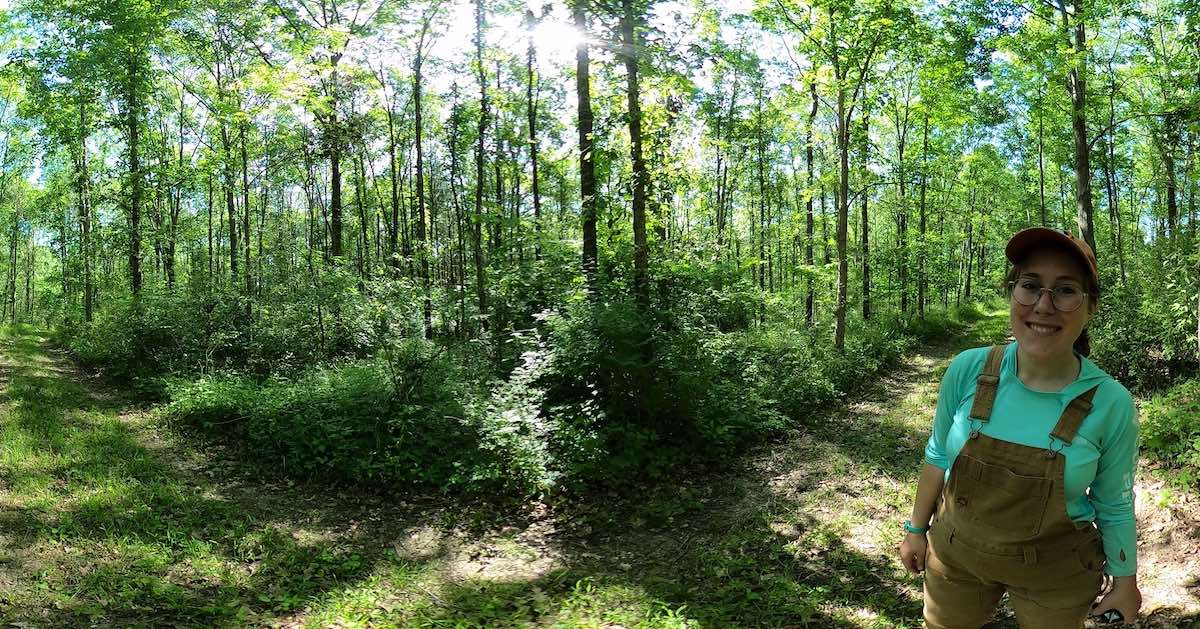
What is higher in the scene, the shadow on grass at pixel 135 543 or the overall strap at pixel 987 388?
the overall strap at pixel 987 388

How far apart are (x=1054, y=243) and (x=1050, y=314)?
0.24 meters

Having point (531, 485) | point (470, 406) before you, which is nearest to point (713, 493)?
point (531, 485)

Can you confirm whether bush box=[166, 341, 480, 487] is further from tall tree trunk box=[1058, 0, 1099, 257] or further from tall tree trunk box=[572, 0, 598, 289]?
tall tree trunk box=[1058, 0, 1099, 257]

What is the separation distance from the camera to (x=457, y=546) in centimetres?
614

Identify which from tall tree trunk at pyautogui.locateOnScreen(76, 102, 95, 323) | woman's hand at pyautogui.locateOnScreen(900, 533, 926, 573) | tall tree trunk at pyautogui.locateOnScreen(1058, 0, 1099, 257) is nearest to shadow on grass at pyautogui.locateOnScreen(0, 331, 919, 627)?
woman's hand at pyautogui.locateOnScreen(900, 533, 926, 573)

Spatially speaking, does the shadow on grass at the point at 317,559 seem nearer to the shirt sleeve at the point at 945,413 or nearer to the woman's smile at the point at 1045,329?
the shirt sleeve at the point at 945,413

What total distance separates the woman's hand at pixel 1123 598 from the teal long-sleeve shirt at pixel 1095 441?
0.03 metres

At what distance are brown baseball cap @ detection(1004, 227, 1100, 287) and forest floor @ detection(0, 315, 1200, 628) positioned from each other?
11.0 feet

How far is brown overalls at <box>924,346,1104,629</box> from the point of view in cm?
202

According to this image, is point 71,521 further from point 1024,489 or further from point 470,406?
point 1024,489

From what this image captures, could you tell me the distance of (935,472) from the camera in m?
2.37

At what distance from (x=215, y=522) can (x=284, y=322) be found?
27.4 ft

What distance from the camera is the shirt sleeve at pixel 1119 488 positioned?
1965 millimetres

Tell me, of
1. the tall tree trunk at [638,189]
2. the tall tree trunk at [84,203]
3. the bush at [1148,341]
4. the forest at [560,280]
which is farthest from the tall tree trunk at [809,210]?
the tall tree trunk at [84,203]
